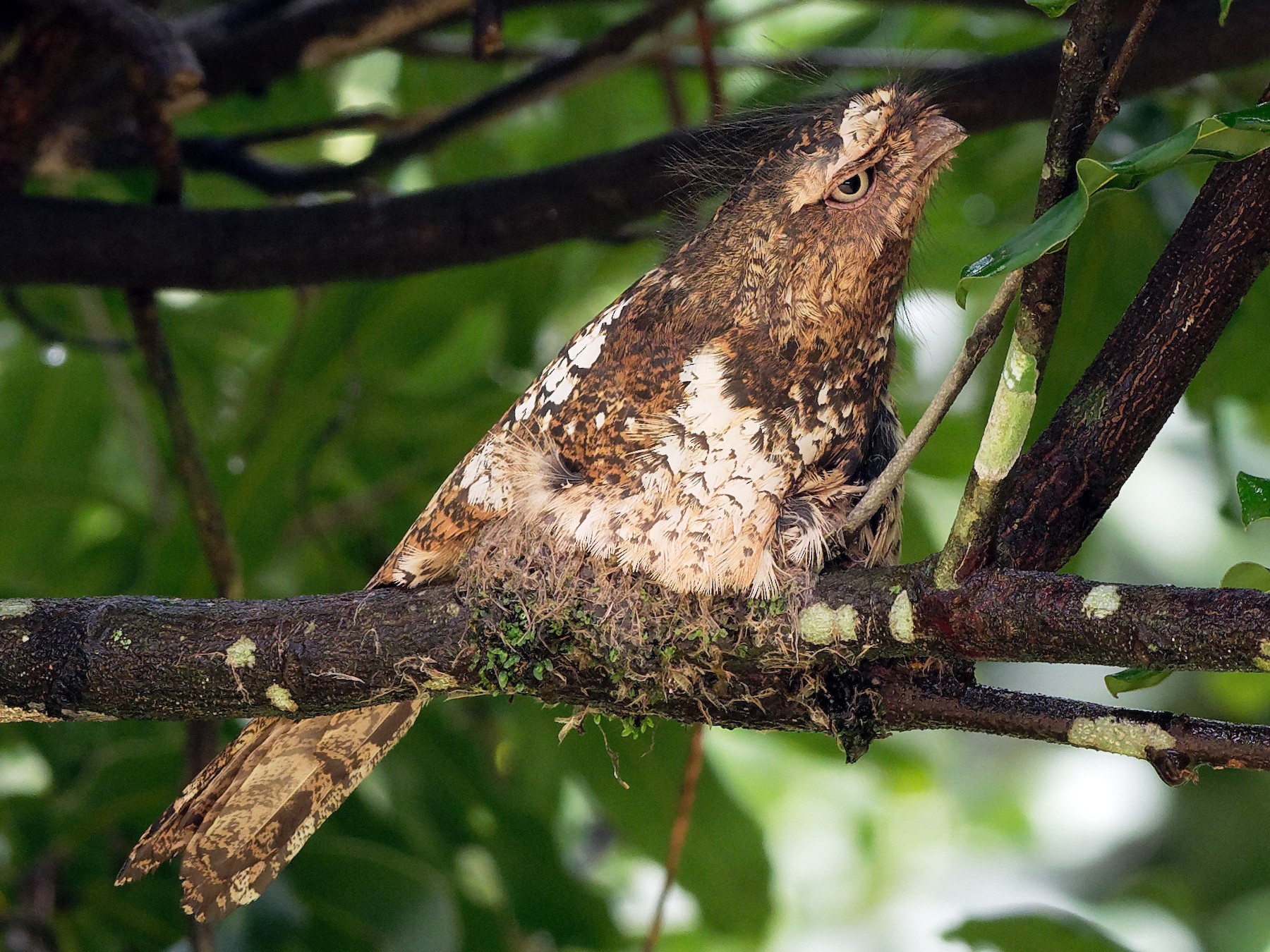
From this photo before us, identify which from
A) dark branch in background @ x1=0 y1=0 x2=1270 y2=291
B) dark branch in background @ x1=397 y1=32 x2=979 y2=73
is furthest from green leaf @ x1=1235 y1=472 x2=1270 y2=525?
dark branch in background @ x1=0 y1=0 x2=1270 y2=291

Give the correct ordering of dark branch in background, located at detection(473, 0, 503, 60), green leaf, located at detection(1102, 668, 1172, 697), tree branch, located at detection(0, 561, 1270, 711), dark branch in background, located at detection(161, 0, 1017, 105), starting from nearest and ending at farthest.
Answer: green leaf, located at detection(1102, 668, 1172, 697) → tree branch, located at detection(0, 561, 1270, 711) → dark branch in background, located at detection(473, 0, 503, 60) → dark branch in background, located at detection(161, 0, 1017, 105)

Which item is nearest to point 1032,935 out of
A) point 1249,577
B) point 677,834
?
point 677,834

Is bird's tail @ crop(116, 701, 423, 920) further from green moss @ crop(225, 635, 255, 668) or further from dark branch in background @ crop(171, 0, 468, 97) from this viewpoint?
dark branch in background @ crop(171, 0, 468, 97)

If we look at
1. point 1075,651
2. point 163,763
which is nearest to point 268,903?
point 163,763

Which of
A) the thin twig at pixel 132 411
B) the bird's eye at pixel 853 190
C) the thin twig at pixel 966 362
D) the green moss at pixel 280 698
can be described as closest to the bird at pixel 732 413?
the bird's eye at pixel 853 190

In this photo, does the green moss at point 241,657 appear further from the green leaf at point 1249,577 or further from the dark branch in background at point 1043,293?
the green leaf at point 1249,577

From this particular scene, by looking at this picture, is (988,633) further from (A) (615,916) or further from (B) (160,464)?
(B) (160,464)

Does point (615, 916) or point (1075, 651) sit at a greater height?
point (615, 916)
